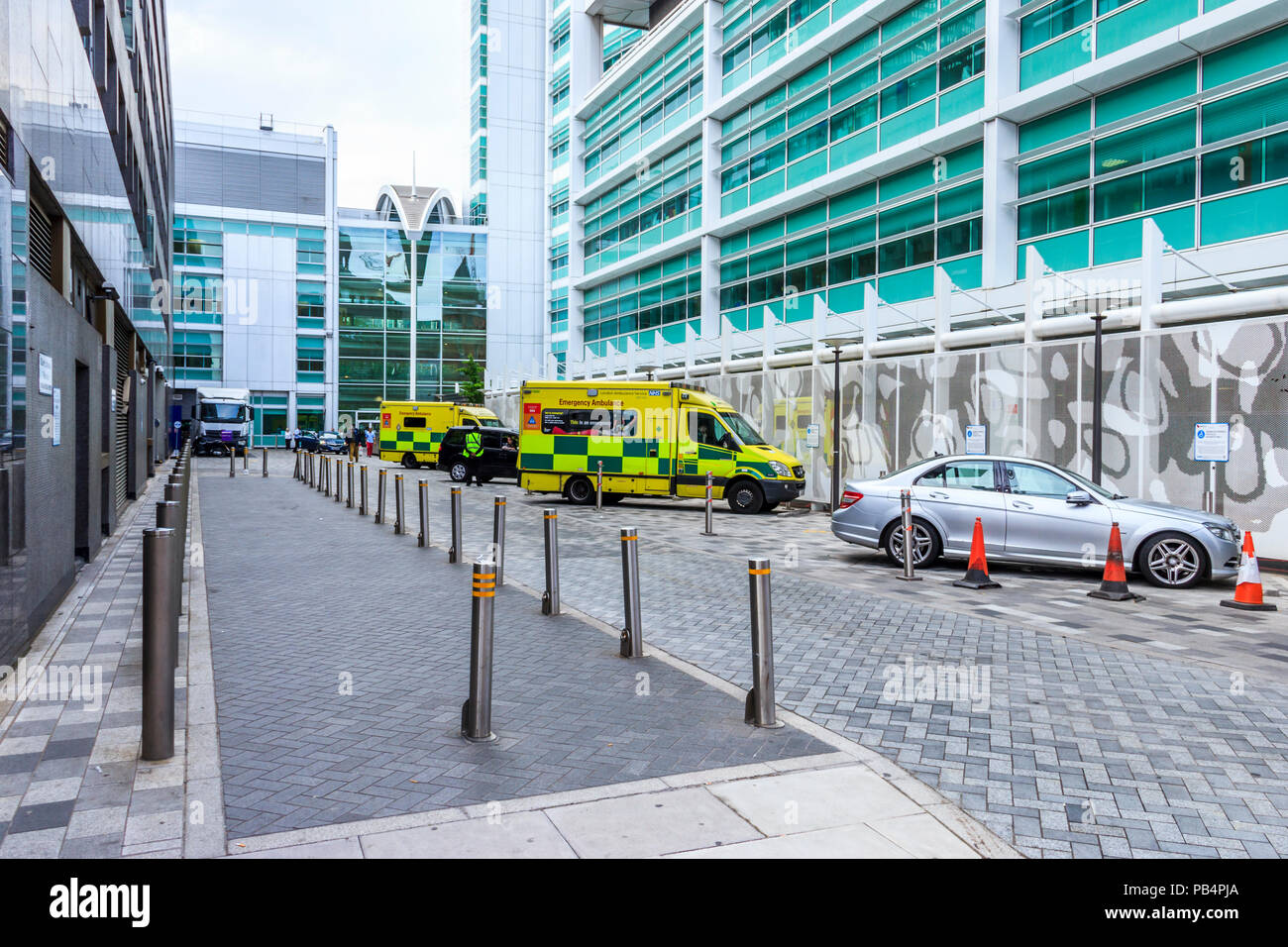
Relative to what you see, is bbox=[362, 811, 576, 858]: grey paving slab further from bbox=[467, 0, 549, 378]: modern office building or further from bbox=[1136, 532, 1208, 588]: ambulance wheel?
bbox=[467, 0, 549, 378]: modern office building

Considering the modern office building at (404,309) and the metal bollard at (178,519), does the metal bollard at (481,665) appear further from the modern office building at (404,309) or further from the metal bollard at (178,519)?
the modern office building at (404,309)

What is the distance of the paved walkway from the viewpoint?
3.64 metres

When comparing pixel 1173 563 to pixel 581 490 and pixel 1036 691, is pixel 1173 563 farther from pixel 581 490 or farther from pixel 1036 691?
pixel 581 490

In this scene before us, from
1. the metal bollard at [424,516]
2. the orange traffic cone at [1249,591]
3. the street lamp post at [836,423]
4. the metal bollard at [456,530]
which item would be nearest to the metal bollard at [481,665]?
the metal bollard at [456,530]

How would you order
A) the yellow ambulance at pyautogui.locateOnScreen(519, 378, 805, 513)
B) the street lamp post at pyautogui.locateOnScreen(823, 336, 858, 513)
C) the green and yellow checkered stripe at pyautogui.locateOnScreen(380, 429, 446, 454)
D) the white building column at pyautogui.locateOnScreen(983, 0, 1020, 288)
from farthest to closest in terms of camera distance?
the green and yellow checkered stripe at pyautogui.locateOnScreen(380, 429, 446, 454) → the white building column at pyautogui.locateOnScreen(983, 0, 1020, 288) → the yellow ambulance at pyautogui.locateOnScreen(519, 378, 805, 513) → the street lamp post at pyautogui.locateOnScreen(823, 336, 858, 513)

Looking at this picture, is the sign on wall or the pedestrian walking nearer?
the sign on wall

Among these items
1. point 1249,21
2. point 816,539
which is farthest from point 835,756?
point 1249,21

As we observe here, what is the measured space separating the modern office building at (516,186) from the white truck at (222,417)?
2057 cm

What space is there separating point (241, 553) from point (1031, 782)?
10.5m

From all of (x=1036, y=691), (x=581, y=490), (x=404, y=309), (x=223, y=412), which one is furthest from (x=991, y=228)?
(x=404, y=309)

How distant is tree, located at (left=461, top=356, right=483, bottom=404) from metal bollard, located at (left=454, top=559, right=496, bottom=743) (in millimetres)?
53812

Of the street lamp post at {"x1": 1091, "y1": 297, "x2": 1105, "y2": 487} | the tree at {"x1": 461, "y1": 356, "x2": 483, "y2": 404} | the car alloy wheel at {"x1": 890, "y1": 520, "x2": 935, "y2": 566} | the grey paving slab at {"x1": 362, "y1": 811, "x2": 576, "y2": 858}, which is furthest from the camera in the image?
the tree at {"x1": 461, "y1": 356, "x2": 483, "y2": 404}

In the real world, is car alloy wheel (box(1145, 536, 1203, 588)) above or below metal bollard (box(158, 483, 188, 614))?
below

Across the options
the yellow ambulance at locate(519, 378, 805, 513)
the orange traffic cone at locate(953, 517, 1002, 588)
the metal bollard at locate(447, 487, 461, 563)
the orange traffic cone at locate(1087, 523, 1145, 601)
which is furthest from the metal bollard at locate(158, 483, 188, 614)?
the yellow ambulance at locate(519, 378, 805, 513)
